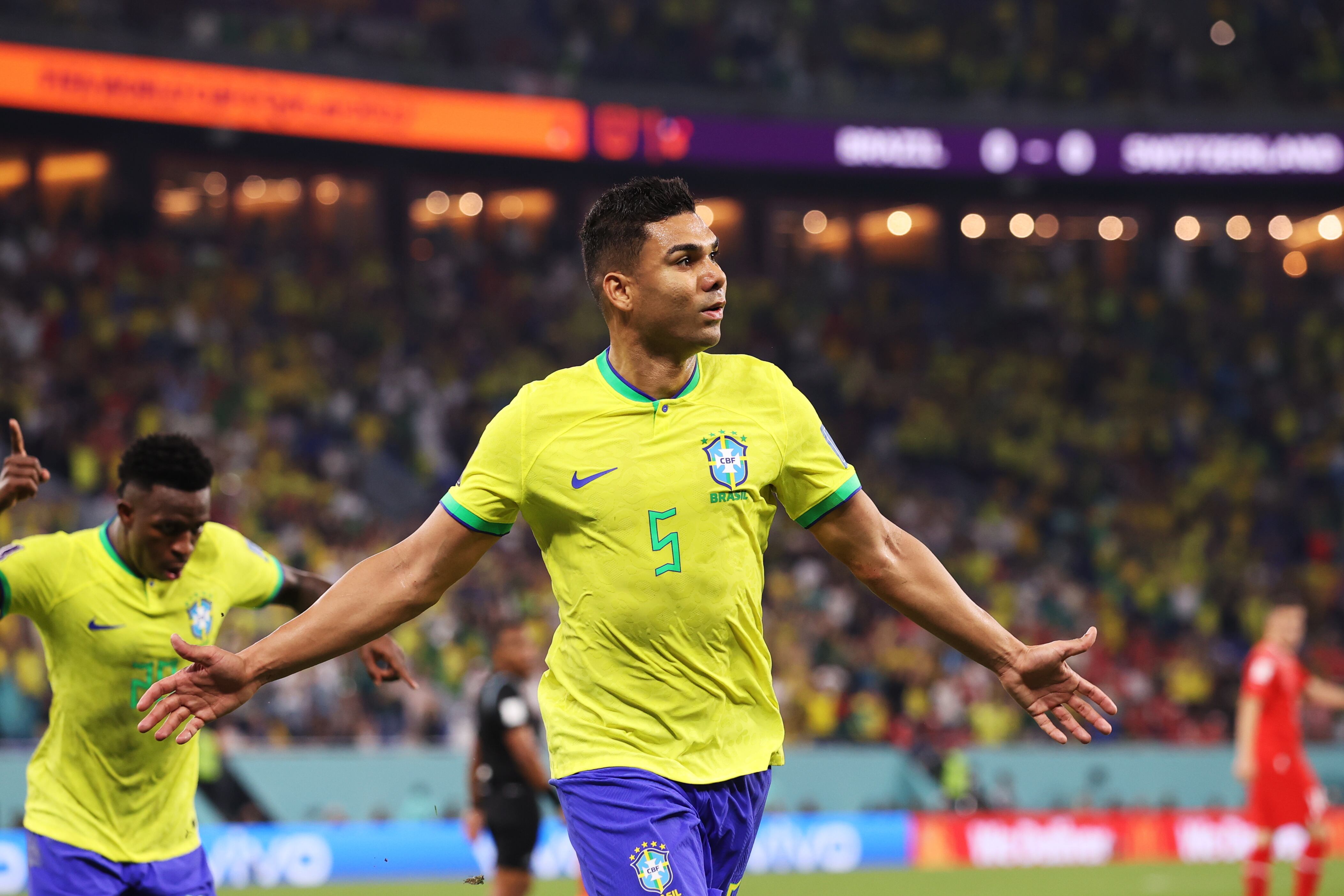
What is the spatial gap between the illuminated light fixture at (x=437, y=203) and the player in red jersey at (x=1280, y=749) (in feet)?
65.0

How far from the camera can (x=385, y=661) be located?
20.1 feet

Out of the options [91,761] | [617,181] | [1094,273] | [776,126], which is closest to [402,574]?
[91,761]

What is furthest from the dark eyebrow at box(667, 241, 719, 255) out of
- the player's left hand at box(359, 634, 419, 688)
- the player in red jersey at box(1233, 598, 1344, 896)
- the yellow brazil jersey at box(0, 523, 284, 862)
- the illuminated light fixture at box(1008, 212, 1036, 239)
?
the illuminated light fixture at box(1008, 212, 1036, 239)

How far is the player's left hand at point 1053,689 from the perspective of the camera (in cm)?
451

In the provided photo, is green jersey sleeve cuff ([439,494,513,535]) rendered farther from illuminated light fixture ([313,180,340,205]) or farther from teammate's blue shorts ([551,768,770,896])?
illuminated light fixture ([313,180,340,205])

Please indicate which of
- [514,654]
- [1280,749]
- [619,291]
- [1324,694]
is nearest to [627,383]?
[619,291]

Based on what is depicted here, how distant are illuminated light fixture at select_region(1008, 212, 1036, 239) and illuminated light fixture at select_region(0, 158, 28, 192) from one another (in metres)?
19.0

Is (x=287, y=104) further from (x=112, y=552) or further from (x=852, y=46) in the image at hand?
(x=112, y=552)

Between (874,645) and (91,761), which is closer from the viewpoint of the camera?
(91,761)

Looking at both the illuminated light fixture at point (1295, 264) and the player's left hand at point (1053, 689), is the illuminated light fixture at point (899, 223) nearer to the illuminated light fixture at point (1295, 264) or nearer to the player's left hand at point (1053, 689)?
the illuminated light fixture at point (1295, 264)

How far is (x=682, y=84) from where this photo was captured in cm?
2769

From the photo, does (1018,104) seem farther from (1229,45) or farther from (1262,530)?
(1262,530)

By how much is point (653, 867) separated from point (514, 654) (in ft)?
20.6

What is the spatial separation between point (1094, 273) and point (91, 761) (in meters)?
28.5
